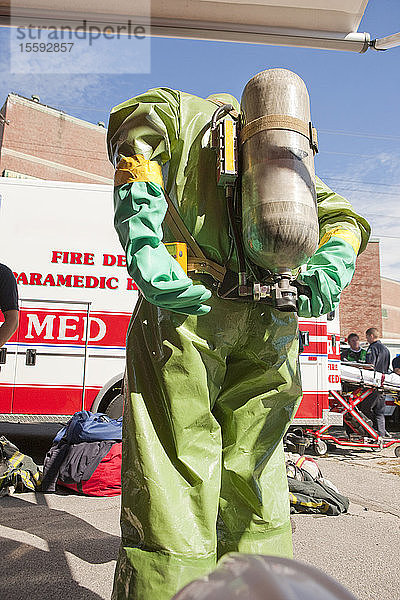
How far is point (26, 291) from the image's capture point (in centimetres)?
573

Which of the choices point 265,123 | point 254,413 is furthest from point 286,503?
point 265,123

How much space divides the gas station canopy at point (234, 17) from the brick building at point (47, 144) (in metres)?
26.6

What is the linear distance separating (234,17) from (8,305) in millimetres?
2378

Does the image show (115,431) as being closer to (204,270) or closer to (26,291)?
(26,291)

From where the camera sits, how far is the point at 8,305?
3.73 metres

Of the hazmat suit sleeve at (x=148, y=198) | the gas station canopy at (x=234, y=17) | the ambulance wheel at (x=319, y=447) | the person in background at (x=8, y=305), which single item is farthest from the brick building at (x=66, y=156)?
the hazmat suit sleeve at (x=148, y=198)

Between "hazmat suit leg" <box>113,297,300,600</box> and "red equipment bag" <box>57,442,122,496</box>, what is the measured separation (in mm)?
2749

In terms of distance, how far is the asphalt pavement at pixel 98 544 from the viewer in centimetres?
238

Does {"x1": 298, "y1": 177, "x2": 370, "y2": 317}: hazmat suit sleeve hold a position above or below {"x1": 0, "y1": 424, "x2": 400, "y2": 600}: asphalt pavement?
above

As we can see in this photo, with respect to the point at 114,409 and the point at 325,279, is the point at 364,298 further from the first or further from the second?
the point at 325,279

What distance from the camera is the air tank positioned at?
59.4 inches

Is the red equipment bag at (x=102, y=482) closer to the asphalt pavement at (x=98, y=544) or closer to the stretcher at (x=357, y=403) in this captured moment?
the asphalt pavement at (x=98, y=544)

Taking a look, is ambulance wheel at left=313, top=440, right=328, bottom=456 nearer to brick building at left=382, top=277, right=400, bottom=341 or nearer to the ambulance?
the ambulance

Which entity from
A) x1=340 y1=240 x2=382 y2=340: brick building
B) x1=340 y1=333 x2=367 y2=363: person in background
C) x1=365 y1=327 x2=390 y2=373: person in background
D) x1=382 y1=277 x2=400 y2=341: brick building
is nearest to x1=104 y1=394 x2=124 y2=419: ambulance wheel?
x1=365 y1=327 x2=390 y2=373: person in background
